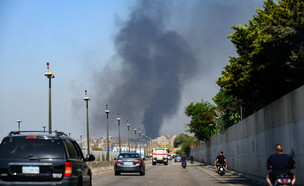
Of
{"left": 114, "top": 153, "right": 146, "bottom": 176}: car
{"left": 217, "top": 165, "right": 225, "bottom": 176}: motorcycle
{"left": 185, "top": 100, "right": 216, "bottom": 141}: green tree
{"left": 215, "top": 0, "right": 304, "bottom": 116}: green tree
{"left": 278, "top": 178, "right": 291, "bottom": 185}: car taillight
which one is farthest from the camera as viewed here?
{"left": 185, "top": 100, "right": 216, "bottom": 141}: green tree

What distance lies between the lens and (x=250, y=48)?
37906 millimetres

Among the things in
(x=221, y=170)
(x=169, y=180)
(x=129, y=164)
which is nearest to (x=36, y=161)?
(x=169, y=180)

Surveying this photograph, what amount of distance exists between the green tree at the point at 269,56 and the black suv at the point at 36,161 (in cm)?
1904

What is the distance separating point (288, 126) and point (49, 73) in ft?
74.5

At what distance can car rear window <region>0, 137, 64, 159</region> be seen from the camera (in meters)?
12.2

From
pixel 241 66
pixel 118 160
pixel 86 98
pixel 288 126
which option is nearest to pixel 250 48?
pixel 241 66

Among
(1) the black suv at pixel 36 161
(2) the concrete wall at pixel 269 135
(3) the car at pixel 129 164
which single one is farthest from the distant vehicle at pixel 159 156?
(1) the black suv at pixel 36 161

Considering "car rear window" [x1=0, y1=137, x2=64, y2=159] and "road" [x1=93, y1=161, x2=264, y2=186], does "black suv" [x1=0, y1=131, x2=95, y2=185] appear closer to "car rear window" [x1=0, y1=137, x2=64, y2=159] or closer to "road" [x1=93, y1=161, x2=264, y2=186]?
"car rear window" [x1=0, y1=137, x2=64, y2=159]

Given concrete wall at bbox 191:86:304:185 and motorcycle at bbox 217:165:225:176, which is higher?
concrete wall at bbox 191:86:304:185

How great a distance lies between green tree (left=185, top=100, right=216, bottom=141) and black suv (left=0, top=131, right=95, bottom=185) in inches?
3333

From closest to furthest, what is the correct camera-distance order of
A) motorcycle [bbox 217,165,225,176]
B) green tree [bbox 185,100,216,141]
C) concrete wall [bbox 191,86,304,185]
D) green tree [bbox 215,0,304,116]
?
concrete wall [bbox 191,86,304,185] < green tree [bbox 215,0,304,116] < motorcycle [bbox 217,165,225,176] < green tree [bbox 185,100,216,141]

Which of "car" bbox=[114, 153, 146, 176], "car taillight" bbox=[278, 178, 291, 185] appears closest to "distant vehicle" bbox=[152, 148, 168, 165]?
"car" bbox=[114, 153, 146, 176]

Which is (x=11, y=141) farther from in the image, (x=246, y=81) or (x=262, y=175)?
(x=246, y=81)

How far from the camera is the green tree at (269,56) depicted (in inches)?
1157
